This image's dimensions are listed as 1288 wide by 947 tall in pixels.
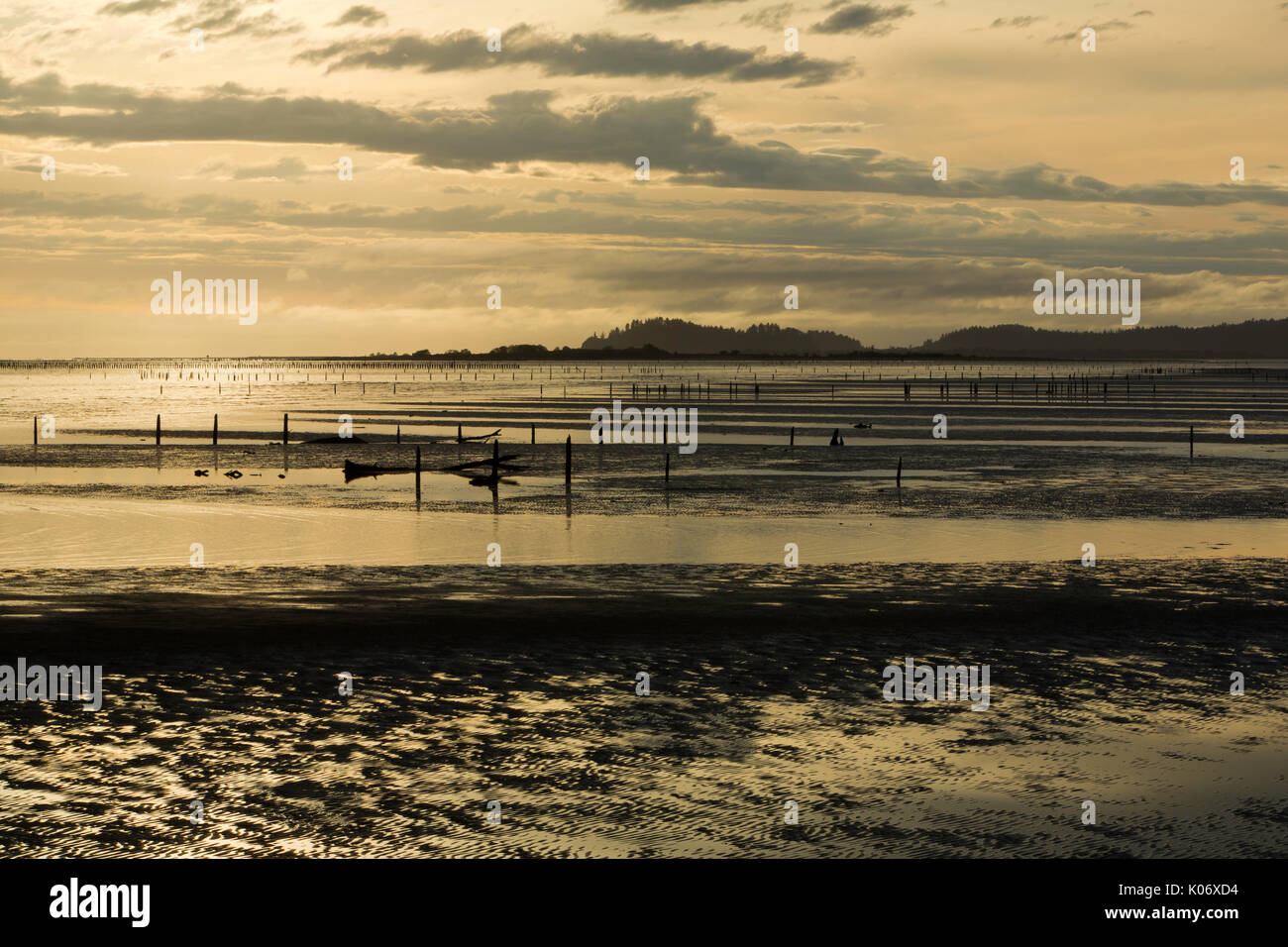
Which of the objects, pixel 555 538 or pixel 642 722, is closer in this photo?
pixel 642 722

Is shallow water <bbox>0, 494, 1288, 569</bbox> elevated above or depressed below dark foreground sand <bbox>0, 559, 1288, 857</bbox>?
above

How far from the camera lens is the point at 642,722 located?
14766 millimetres

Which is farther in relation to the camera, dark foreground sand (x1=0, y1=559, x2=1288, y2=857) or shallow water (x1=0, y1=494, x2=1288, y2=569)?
shallow water (x1=0, y1=494, x2=1288, y2=569)

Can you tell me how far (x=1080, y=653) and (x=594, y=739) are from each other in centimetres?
839

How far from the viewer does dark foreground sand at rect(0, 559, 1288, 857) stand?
11.1 meters

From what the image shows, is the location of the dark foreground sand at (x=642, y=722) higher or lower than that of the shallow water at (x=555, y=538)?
A: lower

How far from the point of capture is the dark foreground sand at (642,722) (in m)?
11.1

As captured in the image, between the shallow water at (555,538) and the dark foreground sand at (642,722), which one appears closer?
the dark foreground sand at (642,722)

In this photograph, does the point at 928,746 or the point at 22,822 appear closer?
the point at 22,822

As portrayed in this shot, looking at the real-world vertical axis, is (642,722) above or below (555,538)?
below
